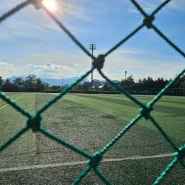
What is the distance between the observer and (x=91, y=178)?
4148 mm

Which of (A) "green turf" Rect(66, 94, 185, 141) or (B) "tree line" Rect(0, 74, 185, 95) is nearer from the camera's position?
(A) "green turf" Rect(66, 94, 185, 141)

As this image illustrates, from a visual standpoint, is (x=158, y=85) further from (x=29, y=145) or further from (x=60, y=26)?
(x=60, y=26)

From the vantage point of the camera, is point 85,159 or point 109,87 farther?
point 109,87

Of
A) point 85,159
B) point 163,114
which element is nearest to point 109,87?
point 163,114

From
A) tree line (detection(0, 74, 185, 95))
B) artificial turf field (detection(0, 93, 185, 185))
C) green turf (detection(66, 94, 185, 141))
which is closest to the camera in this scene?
artificial turf field (detection(0, 93, 185, 185))

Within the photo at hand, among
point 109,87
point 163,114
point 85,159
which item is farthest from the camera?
point 109,87

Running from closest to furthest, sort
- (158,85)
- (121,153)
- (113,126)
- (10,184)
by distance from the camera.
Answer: (10,184)
(121,153)
(113,126)
(158,85)

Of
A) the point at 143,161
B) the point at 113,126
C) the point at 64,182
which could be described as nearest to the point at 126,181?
the point at 64,182

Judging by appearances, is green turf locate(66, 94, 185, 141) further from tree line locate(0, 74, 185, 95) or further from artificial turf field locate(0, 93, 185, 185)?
tree line locate(0, 74, 185, 95)

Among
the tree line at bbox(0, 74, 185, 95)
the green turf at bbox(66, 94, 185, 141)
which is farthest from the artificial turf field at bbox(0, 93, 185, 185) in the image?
the tree line at bbox(0, 74, 185, 95)

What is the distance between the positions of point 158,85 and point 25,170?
66.5 m

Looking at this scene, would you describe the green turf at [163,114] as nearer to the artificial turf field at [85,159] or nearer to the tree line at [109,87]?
the artificial turf field at [85,159]

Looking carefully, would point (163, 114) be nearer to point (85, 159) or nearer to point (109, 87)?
point (85, 159)

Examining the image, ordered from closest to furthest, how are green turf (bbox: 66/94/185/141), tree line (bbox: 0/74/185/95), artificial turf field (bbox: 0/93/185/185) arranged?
artificial turf field (bbox: 0/93/185/185)
green turf (bbox: 66/94/185/141)
tree line (bbox: 0/74/185/95)
